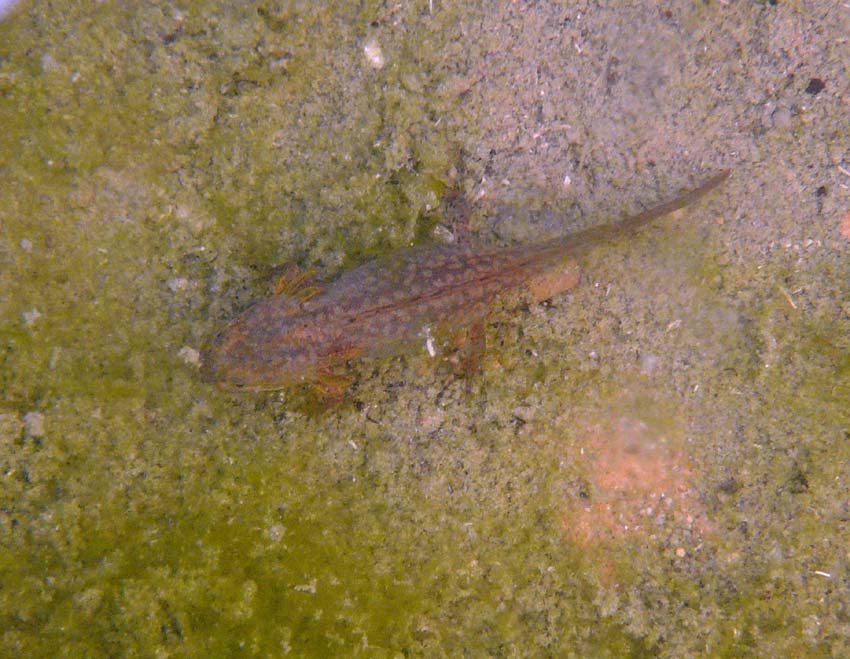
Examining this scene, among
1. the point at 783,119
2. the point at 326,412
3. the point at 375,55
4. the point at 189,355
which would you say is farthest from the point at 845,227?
the point at 189,355

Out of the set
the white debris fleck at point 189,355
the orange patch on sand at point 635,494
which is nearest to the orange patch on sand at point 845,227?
the orange patch on sand at point 635,494

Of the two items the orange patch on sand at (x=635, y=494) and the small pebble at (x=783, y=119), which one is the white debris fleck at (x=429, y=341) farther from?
the small pebble at (x=783, y=119)

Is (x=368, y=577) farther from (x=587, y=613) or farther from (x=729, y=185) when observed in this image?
(x=729, y=185)

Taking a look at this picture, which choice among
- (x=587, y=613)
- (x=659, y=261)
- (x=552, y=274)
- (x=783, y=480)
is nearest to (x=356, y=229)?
(x=552, y=274)

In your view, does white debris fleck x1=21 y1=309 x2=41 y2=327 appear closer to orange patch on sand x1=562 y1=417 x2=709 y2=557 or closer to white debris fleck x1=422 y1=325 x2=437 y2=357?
white debris fleck x1=422 y1=325 x2=437 y2=357

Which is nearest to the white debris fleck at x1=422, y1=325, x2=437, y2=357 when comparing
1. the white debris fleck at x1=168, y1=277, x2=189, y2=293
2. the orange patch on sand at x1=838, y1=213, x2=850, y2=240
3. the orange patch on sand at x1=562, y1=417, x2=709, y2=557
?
the orange patch on sand at x1=562, y1=417, x2=709, y2=557
